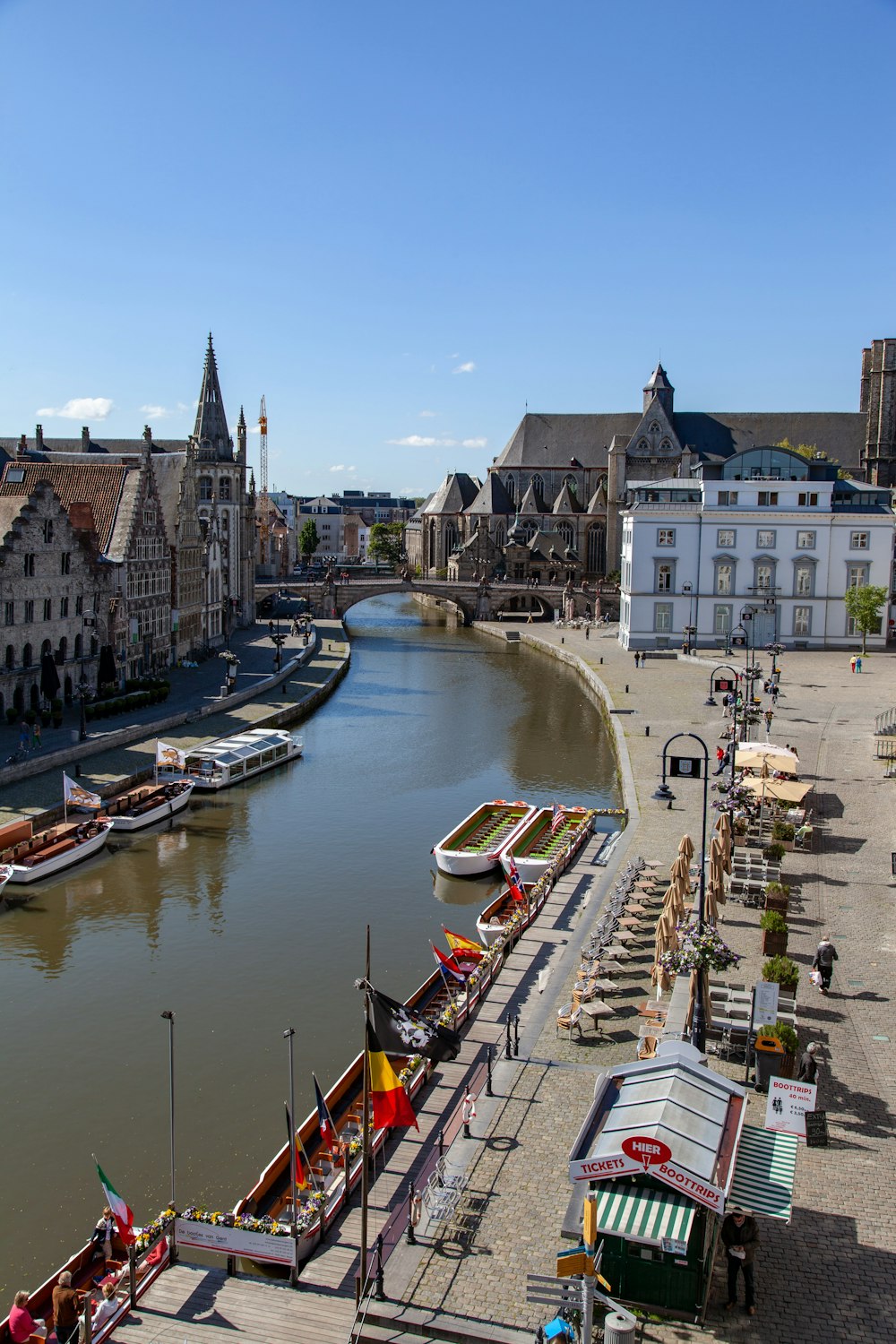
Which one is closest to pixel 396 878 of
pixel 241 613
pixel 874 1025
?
pixel 874 1025

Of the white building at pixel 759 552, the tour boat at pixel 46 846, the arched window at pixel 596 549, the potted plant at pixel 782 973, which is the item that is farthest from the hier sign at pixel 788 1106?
the arched window at pixel 596 549

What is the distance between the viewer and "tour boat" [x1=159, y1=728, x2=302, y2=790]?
1977 inches

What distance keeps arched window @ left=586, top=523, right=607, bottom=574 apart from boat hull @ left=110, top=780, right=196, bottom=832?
3767 inches

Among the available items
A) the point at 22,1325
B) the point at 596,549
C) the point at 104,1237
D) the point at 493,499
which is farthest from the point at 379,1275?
the point at 493,499

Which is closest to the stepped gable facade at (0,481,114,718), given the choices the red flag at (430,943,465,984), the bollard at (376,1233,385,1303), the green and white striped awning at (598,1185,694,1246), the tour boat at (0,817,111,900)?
the tour boat at (0,817,111,900)

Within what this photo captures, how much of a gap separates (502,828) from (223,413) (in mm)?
67200

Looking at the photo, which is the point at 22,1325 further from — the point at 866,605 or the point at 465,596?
the point at 465,596

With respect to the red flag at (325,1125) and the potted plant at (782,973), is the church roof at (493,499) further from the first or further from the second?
the red flag at (325,1125)

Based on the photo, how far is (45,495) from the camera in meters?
56.2

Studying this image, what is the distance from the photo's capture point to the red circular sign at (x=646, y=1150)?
15.6 meters

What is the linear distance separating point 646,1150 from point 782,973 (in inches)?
333

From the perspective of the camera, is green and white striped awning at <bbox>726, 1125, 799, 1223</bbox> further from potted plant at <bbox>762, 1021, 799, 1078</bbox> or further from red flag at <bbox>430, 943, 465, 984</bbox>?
red flag at <bbox>430, 943, 465, 984</bbox>

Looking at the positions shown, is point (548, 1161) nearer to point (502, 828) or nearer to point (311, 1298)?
point (311, 1298)

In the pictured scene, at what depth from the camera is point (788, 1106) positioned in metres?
17.8
